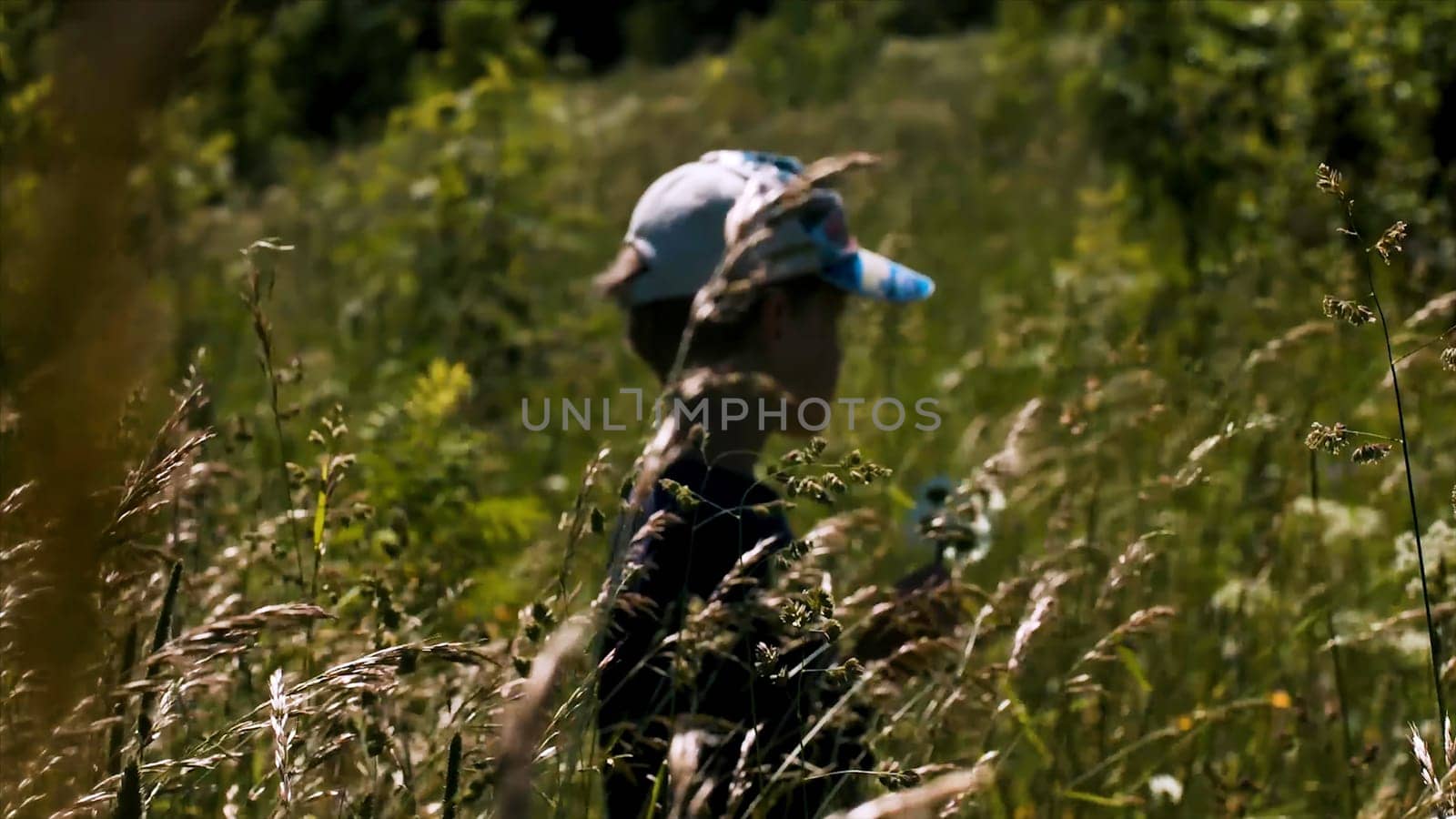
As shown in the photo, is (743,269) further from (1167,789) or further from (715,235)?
(1167,789)

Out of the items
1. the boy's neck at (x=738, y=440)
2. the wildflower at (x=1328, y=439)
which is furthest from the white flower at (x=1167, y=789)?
the wildflower at (x=1328, y=439)

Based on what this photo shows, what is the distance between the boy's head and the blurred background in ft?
0.93

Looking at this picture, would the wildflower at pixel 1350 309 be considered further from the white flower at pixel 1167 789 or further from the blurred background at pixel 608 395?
the white flower at pixel 1167 789

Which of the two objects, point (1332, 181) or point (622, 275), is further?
point (622, 275)

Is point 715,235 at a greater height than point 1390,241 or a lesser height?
lesser

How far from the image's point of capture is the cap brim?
2342 mm

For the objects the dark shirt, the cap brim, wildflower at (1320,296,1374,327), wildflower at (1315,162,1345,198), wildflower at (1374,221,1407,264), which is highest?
wildflower at (1315,162,1345,198)

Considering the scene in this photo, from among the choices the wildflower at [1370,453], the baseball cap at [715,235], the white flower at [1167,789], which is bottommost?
the white flower at [1167,789]

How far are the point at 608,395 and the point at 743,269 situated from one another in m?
2.03

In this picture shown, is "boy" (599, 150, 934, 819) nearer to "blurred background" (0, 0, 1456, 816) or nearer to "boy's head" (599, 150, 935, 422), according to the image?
"boy's head" (599, 150, 935, 422)

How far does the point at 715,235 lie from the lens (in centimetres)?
220

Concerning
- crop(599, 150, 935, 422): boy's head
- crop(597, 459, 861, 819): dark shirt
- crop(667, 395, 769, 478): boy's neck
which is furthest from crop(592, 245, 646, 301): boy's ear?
crop(597, 459, 861, 819): dark shirt

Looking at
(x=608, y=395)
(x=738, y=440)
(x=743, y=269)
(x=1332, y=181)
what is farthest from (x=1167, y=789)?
(x=608, y=395)

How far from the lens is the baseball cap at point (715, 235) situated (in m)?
2.20
